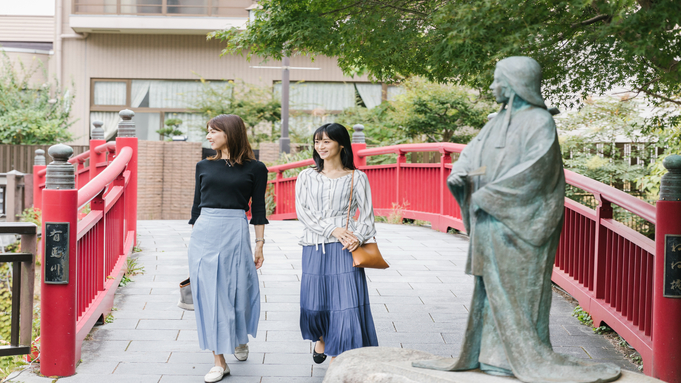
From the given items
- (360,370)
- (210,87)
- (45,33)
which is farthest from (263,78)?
(360,370)

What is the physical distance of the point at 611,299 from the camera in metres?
5.23

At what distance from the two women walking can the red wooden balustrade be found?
806 millimetres

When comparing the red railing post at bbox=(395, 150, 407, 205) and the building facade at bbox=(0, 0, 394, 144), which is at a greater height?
the building facade at bbox=(0, 0, 394, 144)

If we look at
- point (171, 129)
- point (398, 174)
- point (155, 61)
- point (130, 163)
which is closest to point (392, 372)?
point (130, 163)

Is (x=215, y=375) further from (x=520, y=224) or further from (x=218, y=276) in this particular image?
(x=520, y=224)

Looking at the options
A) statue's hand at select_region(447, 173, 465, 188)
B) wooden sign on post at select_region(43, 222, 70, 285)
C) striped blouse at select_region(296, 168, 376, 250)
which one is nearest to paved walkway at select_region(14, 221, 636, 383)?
wooden sign on post at select_region(43, 222, 70, 285)

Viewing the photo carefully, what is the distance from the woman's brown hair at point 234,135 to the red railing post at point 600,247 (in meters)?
2.80

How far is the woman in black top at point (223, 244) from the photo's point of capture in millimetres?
4176

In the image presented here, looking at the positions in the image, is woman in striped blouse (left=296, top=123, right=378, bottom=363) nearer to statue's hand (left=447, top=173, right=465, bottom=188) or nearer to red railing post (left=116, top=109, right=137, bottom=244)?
statue's hand (left=447, top=173, right=465, bottom=188)

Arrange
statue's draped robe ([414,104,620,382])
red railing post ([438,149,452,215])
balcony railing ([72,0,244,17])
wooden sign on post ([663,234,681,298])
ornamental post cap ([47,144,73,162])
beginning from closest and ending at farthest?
statue's draped robe ([414,104,620,382]) < wooden sign on post ([663,234,681,298]) < ornamental post cap ([47,144,73,162]) < red railing post ([438,149,452,215]) < balcony railing ([72,0,244,17])

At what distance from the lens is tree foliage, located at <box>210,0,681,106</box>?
422 cm

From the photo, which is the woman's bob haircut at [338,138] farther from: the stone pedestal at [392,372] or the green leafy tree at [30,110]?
the green leafy tree at [30,110]

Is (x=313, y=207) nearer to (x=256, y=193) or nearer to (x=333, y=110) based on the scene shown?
(x=256, y=193)

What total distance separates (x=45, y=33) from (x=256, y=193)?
2174 cm
